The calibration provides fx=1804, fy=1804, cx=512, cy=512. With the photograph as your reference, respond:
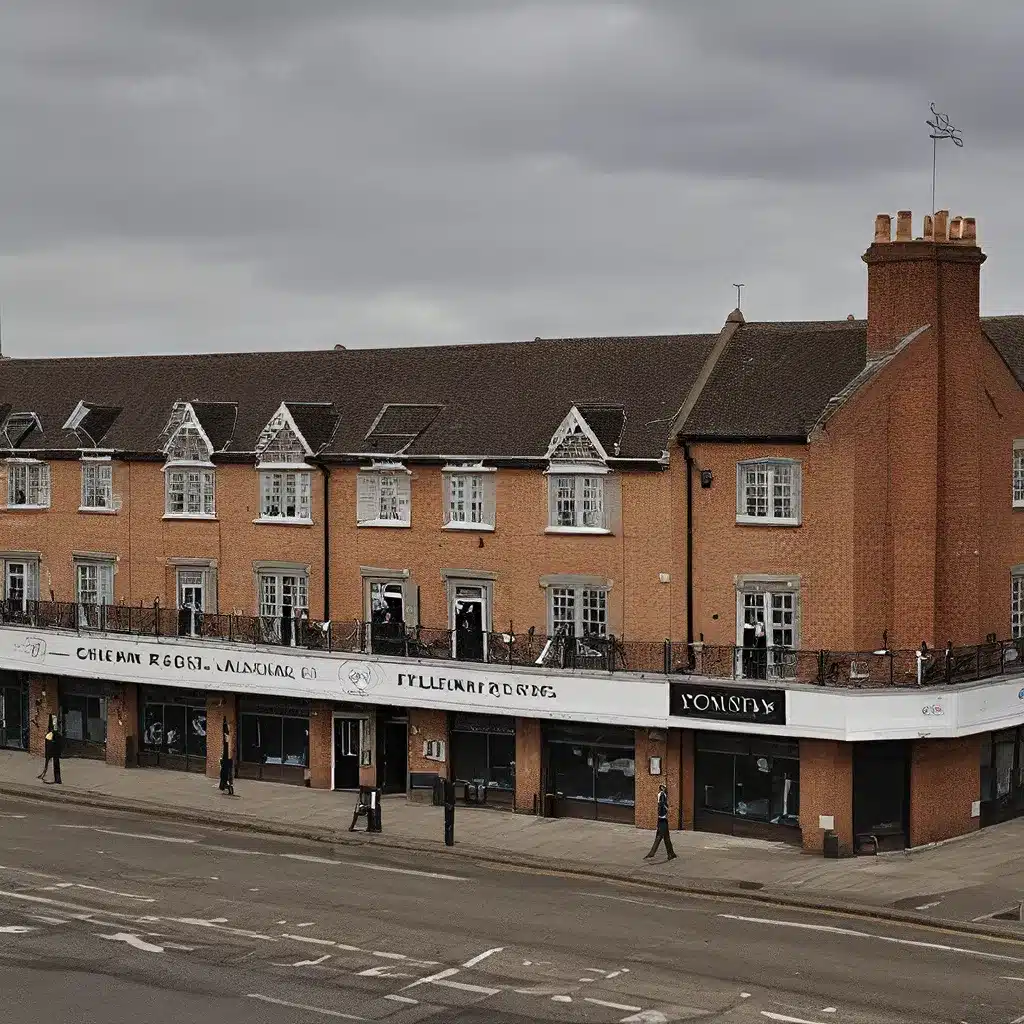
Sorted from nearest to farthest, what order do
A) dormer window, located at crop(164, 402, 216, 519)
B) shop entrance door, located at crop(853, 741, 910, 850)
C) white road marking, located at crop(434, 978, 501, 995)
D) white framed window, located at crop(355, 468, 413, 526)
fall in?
white road marking, located at crop(434, 978, 501, 995)
shop entrance door, located at crop(853, 741, 910, 850)
white framed window, located at crop(355, 468, 413, 526)
dormer window, located at crop(164, 402, 216, 519)

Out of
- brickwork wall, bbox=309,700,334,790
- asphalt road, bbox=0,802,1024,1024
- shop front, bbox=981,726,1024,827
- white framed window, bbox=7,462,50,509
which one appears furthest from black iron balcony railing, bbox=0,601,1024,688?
asphalt road, bbox=0,802,1024,1024

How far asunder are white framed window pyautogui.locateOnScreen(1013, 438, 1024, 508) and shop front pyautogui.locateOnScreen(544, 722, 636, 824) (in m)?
10.5

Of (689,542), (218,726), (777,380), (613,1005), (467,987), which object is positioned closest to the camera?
(613,1005)

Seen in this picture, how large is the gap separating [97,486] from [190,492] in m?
3.42

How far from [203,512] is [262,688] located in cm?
555

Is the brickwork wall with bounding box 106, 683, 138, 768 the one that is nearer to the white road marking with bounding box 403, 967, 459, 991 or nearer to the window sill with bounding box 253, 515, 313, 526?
the window sill with bounding box 253, 515, 313, 526

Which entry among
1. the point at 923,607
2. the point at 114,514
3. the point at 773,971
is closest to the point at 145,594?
the point at 114,514

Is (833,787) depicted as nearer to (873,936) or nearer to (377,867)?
(873,936)

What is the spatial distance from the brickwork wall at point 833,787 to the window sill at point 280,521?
48.7 feet

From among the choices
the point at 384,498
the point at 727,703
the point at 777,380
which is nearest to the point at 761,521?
the point at 777,380

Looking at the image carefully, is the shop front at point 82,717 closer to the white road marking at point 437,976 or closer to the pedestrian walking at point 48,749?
the pedestrian walking at point 48,749

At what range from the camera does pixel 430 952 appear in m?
29.0

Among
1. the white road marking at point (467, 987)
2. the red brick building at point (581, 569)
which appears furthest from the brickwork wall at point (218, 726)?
the white road marking at point (467, 987)

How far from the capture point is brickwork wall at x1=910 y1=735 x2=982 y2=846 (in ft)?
127
